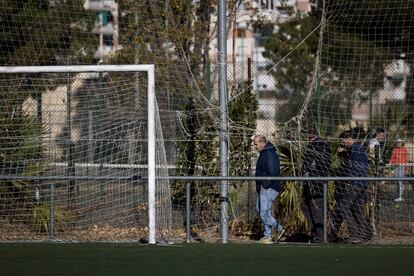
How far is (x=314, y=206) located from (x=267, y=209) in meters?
0.77

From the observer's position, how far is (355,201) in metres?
12.7

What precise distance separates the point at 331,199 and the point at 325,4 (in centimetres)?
313

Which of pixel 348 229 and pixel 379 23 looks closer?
pixel 348 229

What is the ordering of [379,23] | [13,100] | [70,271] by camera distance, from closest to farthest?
[70,271], [13,100], [379,23]

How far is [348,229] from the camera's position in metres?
12.7

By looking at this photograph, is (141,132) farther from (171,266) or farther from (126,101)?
(171,266)

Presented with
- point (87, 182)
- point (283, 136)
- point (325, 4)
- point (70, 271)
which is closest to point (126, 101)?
point (87, 182)

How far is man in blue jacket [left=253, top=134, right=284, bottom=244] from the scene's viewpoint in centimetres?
1248

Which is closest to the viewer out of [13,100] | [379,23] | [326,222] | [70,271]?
[70,271]

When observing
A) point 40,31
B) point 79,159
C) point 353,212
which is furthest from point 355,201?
point 40,31

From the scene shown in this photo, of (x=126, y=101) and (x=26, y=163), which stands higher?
(x=126, y=101)

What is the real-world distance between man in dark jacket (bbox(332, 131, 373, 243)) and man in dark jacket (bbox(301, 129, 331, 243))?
0.32 m

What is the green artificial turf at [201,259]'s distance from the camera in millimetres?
9562

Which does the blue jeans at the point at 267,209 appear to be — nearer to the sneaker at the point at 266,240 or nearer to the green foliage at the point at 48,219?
the sneaker at the point at 266,240
